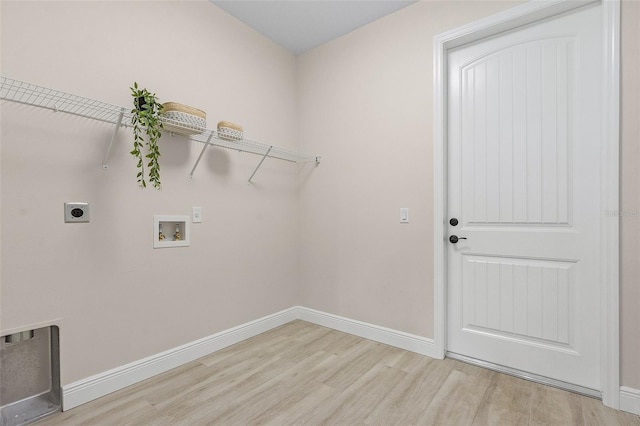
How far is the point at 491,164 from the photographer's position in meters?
2.12

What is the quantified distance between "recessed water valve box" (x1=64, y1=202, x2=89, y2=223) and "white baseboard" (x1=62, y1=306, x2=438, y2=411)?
878mm

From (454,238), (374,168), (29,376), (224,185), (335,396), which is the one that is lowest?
(335,396)

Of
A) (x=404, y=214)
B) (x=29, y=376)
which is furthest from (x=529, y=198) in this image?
(x=29, y=376)

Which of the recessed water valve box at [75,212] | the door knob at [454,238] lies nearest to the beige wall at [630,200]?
the door knob at [454,238]

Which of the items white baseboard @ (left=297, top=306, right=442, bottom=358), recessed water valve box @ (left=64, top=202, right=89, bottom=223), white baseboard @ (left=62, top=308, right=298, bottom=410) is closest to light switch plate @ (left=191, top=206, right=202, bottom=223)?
recessed water valve box @ (left=64, top=202, right=89, bottom=223)

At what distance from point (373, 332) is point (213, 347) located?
126cm

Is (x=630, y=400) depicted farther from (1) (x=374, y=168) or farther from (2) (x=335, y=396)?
(1) (x=374, y=168)

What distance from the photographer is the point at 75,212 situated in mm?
1696

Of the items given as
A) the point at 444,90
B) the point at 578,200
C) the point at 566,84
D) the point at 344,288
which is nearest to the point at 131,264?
the point at 344,288

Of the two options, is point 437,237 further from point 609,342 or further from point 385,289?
point 609,342

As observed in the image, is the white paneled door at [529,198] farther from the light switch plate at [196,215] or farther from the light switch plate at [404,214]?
the light switch plate at [196,215]

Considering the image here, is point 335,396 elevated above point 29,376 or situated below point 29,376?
below

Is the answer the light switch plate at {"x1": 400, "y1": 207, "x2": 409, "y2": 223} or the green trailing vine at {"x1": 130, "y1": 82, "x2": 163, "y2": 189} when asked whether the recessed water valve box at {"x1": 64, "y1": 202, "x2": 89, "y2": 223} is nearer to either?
the green trailing vine at {"x1": 130, "y1": 82, "x2": 163, "y2": 189}

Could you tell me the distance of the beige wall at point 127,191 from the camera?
5.11 ft
